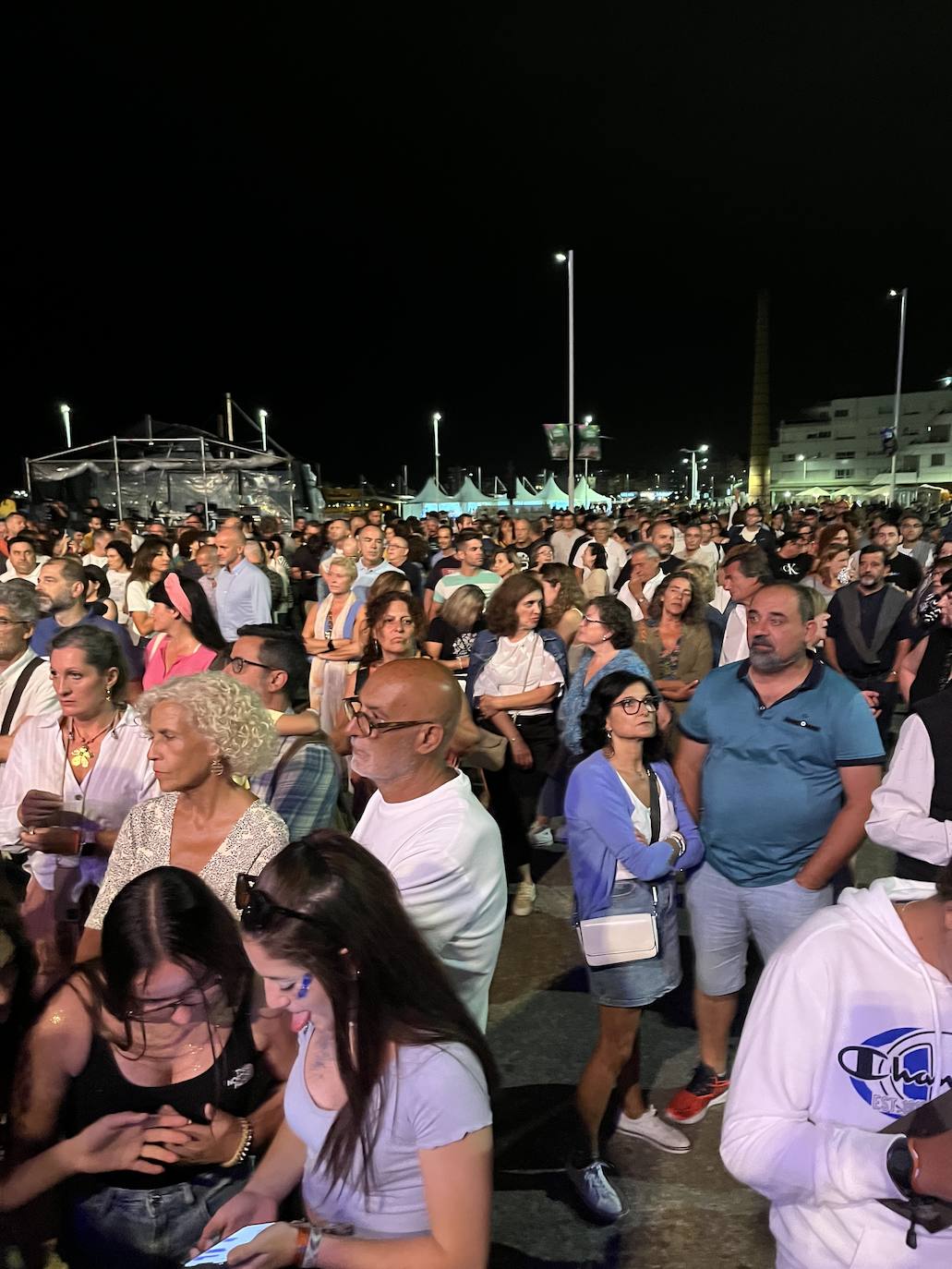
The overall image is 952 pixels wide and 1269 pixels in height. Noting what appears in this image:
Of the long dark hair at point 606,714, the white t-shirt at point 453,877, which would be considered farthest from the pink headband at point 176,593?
the white t-shirt at point 453,877

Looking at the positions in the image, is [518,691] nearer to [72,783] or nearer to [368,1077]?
[72,783]

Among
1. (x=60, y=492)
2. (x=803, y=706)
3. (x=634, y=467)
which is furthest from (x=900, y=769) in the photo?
(x=634, y=467)

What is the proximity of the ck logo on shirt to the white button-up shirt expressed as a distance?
2.54 meters

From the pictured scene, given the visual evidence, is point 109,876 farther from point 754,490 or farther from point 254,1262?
point 754,490

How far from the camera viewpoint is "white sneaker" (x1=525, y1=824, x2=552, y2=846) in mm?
6051

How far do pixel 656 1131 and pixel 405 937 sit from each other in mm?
2088

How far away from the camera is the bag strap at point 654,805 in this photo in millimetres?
3156

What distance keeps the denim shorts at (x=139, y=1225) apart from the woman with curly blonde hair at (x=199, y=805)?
2.51ft

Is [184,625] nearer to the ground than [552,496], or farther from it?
nearer to the ground

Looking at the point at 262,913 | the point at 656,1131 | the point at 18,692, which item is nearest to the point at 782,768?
the point at 656,1131

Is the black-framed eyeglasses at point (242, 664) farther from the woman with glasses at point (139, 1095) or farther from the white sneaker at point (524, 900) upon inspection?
the white sneaker at point (524, 900)

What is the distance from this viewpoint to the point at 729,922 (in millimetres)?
3291

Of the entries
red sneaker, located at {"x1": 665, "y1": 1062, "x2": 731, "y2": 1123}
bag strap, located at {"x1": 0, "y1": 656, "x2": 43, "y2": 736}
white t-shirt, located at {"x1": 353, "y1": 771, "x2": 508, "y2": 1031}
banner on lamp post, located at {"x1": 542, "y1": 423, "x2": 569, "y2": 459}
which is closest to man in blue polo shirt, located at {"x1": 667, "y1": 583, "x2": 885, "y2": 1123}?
red sneaker, located at {"x1": 665, "y1": 1062, "x2": 731, "y2": 1123}

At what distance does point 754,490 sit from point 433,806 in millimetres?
81553
